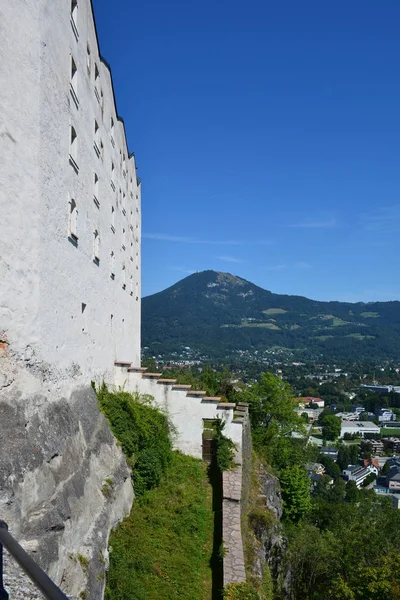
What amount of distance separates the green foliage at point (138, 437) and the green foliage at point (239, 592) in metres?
4.47

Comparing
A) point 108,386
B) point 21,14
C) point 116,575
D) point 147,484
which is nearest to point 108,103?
point 21,14

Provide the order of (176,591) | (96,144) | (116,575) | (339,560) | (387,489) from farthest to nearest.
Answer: (387,489)
(339,560)
(96,144)
(176,591)
(116,575)

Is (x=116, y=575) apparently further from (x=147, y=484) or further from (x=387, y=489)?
(x=387, y=489)

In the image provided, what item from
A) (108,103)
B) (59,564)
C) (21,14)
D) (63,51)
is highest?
(108,103)

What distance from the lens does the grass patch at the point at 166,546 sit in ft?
34.1

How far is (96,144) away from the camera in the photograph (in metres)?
15.6

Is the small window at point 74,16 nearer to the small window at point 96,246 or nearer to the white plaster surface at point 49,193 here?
the white plaster surface at point 49,193

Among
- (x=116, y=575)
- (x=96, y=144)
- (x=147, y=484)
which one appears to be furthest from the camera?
(x=96, y=144)

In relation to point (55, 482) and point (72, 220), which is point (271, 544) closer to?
point (55, 482)

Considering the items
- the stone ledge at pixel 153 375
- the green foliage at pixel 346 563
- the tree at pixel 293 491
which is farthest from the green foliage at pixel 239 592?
the tree at pixel 293 491

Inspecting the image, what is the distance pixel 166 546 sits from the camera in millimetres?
12156

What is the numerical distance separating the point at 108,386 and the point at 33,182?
29.8 ft

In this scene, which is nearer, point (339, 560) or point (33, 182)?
point (33, 182)

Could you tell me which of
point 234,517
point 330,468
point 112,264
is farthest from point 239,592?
point 330,468
